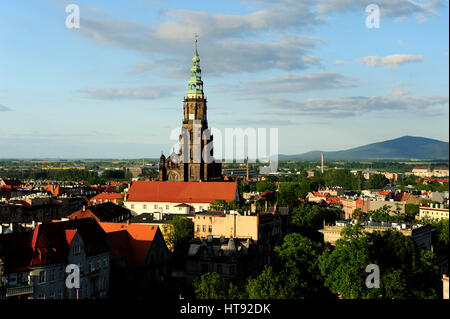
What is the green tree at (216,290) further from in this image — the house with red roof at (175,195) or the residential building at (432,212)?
the residential building at (432,212)

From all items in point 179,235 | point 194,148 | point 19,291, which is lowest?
point 19,291

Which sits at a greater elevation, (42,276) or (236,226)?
(236,226)

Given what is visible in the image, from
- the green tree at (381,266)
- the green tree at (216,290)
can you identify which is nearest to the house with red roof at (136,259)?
the green tree at (216,290)

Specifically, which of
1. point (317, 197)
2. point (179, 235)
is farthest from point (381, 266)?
point (317, 197)

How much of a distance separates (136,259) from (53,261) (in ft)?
48.3

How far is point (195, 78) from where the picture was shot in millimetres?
148625

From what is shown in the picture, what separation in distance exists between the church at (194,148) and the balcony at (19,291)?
8805 centimetres

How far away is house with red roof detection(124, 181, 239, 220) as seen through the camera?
389 feet

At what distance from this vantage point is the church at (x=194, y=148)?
139 meters

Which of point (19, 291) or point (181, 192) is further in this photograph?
point (181, 192)

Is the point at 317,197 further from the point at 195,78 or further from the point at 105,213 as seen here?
the point at 105,213

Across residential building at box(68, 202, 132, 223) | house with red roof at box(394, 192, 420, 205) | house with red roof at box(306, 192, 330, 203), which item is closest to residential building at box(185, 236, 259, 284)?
residential building at box(68, 202, 132, 223)
